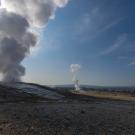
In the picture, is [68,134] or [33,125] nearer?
[68,134]

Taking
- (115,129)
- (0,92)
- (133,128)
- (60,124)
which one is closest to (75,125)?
(60,124)

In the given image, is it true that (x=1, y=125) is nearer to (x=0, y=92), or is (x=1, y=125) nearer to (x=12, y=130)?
(x=12, y=130)

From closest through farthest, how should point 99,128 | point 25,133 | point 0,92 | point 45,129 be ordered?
1. point 25,133
2. point 45,129
3. point 99,128
4. point 0,92

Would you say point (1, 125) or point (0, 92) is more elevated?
point (0, 92)

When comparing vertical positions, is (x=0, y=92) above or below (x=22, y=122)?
above

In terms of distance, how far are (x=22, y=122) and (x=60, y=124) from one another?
2.58 metres

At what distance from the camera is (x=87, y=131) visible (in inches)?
682

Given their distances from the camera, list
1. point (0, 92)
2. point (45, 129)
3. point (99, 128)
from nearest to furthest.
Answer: point (45, 129) → point (99, 128) → point (0, 92)

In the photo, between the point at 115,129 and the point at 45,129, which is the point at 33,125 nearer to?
the point at 45,129

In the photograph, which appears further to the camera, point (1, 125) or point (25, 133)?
point (1, 125)

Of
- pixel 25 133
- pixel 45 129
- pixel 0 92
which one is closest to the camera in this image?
pixel 25 133

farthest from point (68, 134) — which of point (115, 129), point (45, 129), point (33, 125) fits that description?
point (115, 129)

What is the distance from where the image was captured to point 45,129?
1689cm

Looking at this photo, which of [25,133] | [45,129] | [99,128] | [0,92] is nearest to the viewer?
[25,133]
